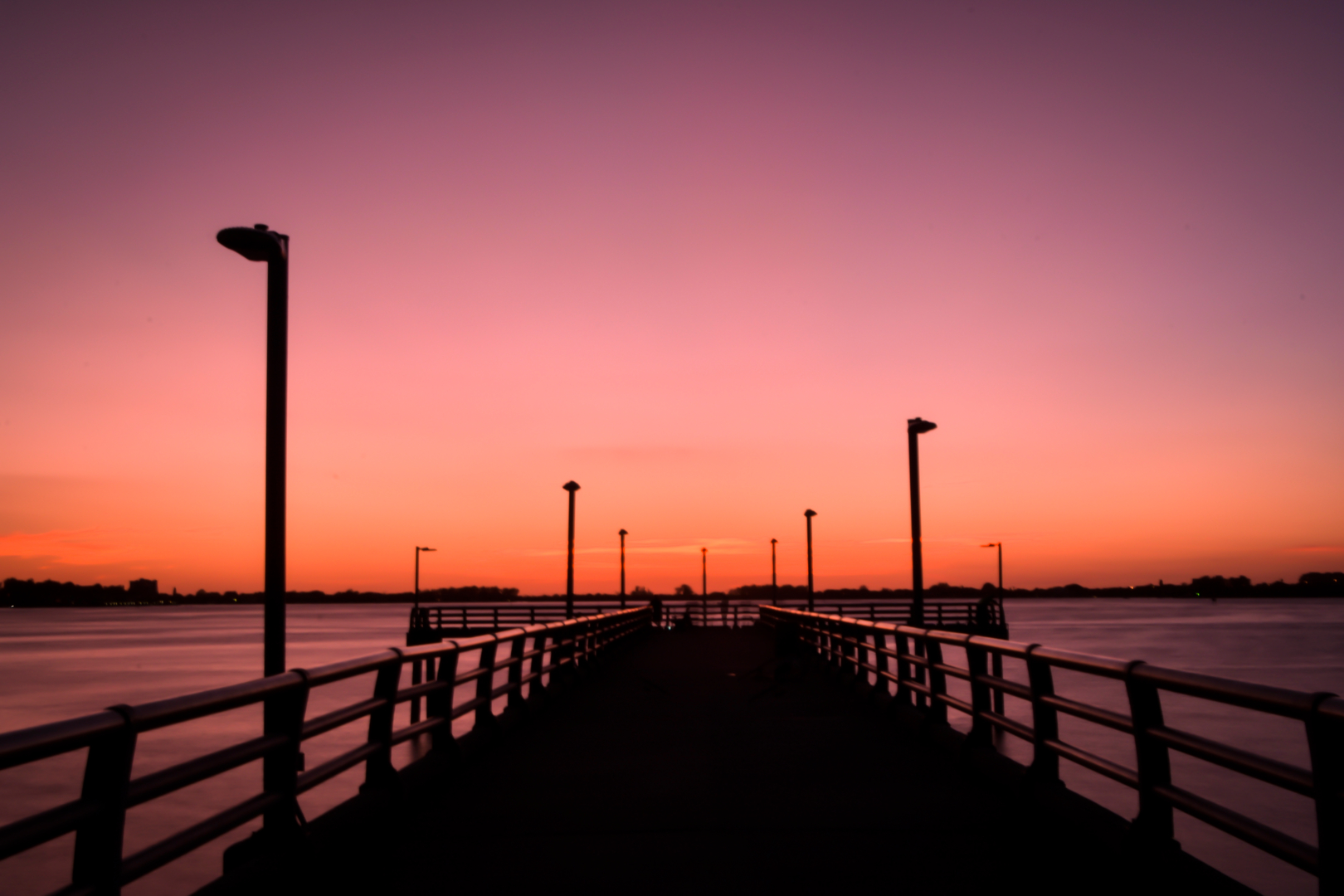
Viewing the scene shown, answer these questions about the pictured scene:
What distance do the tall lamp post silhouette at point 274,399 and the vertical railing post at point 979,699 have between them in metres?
5.81

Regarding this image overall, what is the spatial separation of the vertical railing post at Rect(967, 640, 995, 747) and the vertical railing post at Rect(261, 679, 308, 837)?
498 centimetres

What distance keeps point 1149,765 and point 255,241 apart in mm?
8605

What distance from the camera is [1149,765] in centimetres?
492

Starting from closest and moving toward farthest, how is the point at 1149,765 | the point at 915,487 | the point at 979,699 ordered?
the point at 1149,765 < the point at 979,699 < the point at 915,487

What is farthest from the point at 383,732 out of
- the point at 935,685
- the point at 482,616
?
the point at 482,616

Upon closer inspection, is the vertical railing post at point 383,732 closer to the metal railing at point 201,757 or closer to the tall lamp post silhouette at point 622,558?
the metal railing at point 201,757

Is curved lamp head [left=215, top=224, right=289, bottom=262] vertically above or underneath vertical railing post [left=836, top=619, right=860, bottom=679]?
above

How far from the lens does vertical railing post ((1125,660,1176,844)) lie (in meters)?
4.82

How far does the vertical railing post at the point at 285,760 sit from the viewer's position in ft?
16.5

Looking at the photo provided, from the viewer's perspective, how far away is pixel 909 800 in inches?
285

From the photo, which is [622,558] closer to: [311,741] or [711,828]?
[311,741]

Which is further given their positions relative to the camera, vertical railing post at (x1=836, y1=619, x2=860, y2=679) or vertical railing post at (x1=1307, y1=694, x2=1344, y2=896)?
vertical railing post at (x1=836, y1=619, x2=860, y2=679)

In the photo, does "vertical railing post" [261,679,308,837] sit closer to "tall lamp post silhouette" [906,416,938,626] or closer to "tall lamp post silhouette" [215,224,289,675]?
"tall lamp post silhouette" [215,224,289,675]

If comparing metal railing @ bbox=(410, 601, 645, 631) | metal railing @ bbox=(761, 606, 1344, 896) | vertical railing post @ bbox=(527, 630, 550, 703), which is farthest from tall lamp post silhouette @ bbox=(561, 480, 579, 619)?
metal railing @ bbox=(761, 606, 1344, 896)
